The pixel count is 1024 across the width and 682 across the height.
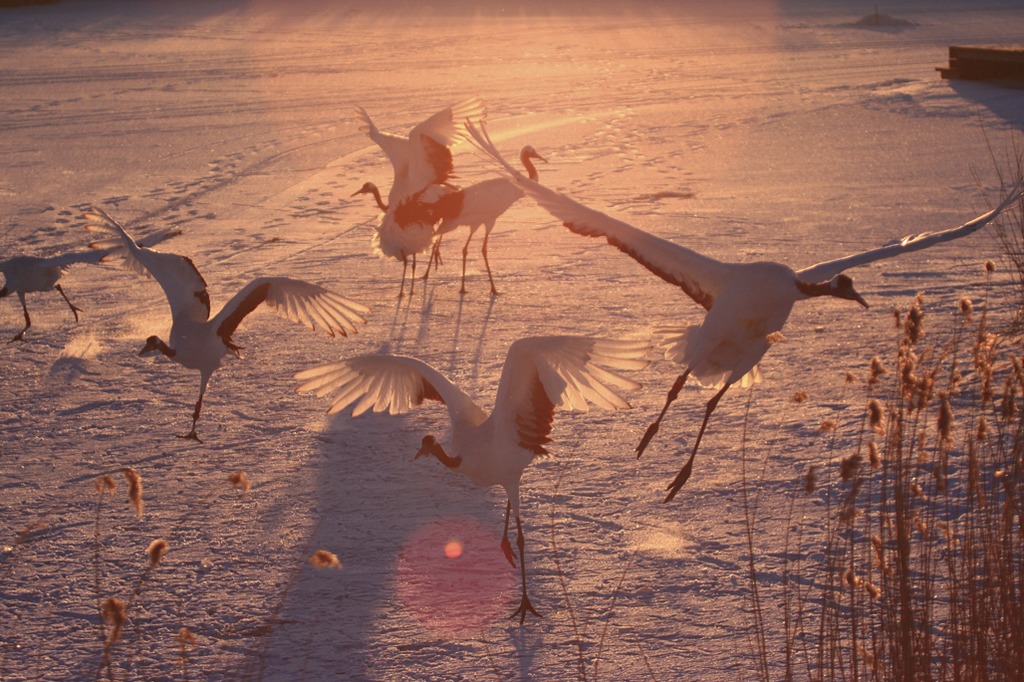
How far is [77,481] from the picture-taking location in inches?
216

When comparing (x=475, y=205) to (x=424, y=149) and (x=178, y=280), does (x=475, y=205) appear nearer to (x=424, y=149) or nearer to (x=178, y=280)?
(x=424, y=149)

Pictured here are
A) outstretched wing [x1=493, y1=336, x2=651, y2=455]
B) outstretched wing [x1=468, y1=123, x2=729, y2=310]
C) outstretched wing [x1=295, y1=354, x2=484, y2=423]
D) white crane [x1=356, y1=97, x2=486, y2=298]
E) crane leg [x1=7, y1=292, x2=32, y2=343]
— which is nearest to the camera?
outstretched wing [x1=493, y1=336, x2=651, y2=455]

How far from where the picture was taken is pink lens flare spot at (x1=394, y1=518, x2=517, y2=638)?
436 centimetres

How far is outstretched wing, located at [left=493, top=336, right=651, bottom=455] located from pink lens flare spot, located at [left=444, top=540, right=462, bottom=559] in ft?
2.56

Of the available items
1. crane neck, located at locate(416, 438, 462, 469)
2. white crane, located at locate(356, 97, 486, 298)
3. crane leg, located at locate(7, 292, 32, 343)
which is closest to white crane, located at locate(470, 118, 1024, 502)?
crane neck, located at locate(416, 438, 462, 469)

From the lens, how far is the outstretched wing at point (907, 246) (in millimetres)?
4641

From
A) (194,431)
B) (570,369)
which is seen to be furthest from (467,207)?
(570,369)

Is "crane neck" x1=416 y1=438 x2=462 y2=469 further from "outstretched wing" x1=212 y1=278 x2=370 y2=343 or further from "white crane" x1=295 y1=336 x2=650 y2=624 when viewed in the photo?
"outstretched wing" x1=212 y1=278 x2=370 y2=343

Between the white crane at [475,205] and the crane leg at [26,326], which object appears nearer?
the crane leg at [26,326]

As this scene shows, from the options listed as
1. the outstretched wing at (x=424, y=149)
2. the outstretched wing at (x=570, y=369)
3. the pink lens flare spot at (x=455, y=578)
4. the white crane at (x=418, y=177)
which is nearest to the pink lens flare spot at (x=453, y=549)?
the pink lens flare spot at (x=455, y=578)

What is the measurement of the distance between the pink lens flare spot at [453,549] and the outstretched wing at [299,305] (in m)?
1.40

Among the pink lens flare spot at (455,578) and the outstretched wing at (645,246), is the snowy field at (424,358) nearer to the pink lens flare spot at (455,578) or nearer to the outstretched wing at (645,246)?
the pink lens flare spot at (455,578)

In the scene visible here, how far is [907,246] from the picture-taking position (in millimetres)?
4738

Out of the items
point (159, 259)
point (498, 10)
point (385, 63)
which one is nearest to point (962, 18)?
point (498, 10)
